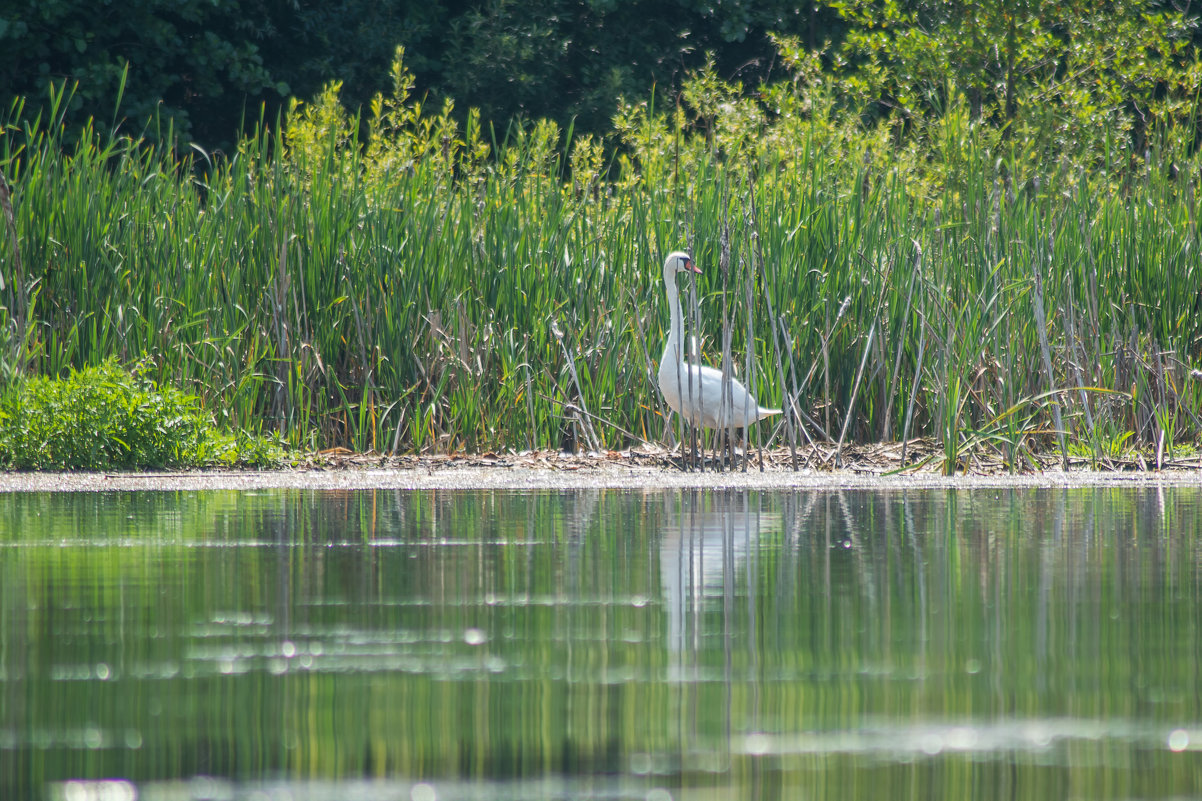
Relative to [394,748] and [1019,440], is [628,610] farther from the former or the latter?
[1019,440]

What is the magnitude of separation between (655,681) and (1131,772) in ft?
2.83

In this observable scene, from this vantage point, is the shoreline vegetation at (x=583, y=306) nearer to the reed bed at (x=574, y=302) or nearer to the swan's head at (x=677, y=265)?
the reed bed at (x=574, y=302)

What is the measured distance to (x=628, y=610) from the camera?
3.51 metres

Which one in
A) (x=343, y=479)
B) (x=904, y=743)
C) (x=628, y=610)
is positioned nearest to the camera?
(x=904, y=743)

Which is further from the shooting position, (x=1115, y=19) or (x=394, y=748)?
(x=1115, y=19)

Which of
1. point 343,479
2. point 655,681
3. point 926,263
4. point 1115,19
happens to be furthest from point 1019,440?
point 1115,19

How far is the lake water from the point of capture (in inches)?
87.2

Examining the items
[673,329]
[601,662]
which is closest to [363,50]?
[673,329]

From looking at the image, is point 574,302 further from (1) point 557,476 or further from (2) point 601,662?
(2) point 601,662

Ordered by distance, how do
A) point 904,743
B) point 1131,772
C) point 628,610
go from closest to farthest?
point 1131,772 → point 904,743 → point 628,610

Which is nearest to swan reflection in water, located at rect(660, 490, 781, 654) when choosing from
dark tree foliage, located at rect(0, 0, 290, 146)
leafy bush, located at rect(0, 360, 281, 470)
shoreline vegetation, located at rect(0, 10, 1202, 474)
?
shoreline vegetation, located at rect(0, 10, 1202, 474)

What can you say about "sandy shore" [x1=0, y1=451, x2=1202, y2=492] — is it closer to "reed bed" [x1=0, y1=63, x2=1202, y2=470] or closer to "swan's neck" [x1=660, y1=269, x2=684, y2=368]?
"reed bed" [x1=0, y1=63, x2=1202, y2=470]

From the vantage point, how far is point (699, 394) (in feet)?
24.8

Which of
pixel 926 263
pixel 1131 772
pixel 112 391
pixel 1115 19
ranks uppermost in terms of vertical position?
pixel 1115 19
